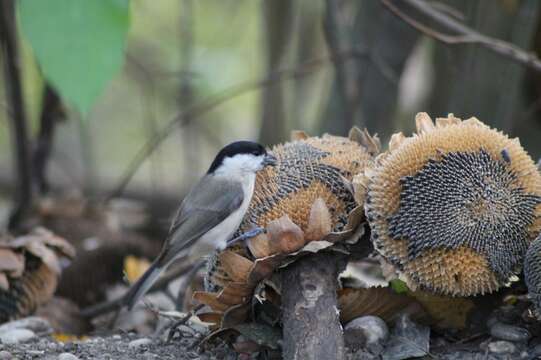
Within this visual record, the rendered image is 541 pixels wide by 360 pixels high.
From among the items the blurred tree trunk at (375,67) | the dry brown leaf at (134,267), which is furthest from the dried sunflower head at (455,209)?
the blurred tree trunk at (375,67)

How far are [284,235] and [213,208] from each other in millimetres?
609

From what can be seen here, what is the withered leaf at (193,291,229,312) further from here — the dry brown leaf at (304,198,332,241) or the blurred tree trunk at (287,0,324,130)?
the blurred tree trunk at (287,0,324,130)

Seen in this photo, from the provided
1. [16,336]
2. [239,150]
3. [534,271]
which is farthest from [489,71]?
[16,336]

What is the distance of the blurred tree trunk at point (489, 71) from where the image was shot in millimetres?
3588

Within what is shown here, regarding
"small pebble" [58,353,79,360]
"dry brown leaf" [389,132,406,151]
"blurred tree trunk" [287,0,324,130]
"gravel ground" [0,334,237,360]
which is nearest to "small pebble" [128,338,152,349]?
"gravel ground" [0,334,237,360]

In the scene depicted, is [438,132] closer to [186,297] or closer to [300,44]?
[186,297]

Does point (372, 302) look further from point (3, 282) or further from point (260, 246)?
point (3, 282)

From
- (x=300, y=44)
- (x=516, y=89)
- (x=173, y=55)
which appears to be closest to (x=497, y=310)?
(x=516, y=89)

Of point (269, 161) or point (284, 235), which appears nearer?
point (284, 235)

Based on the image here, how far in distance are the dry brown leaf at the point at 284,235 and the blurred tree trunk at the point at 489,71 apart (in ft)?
5.78

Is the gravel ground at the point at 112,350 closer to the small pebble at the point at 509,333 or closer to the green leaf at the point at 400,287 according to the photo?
the green leaf at the point at 400,287

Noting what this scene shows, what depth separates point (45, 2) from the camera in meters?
1.86

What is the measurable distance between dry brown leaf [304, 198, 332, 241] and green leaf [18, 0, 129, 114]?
1.70 ft

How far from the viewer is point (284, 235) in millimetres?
2029
